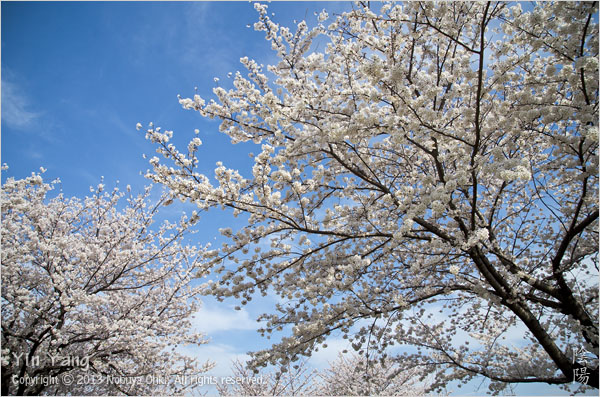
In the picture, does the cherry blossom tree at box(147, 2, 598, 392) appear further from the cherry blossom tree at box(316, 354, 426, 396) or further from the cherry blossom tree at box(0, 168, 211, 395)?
the cherry blossom tree at box(316, 354, 426, 396)

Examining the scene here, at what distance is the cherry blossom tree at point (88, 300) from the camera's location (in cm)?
775

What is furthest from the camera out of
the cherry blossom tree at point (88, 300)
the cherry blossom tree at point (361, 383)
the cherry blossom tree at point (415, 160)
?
the cherry blossom tree at point (361, 383)

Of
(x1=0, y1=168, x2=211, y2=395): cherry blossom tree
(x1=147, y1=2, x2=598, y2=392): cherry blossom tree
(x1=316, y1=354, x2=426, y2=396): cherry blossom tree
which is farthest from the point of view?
(x1=316, y1=354, x2=426, y2=396): cherry blossom tree

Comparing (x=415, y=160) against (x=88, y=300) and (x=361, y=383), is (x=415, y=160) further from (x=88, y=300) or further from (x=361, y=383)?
(x=361, y=383)

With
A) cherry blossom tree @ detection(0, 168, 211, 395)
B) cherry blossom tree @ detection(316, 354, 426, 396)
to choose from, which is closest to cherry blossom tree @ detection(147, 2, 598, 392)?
cherry blossom tree @ detection(0, 168, 211, 395)

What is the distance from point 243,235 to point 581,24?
196 inches

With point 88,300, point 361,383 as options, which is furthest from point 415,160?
→ point 361,383

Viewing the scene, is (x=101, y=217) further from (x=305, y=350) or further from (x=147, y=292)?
(x=305, y=350)

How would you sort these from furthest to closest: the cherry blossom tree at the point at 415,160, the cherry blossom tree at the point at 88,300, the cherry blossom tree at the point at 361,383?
the cherry blossom tree at the point at 361,383
the cherry blossom tree at the point at 88,300
the cherry blossom tree at the point at 415,160

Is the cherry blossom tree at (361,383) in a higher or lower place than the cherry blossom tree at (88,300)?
lower

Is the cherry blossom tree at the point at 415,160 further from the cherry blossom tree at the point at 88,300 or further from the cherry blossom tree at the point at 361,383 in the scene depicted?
the cherry blossom tree at the point at 361,383

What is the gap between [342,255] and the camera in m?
5.89

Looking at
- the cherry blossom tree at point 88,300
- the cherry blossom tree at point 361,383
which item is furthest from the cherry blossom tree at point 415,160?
the cherry blossom tree at point 361,383

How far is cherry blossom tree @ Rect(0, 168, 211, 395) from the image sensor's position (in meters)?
7.75
